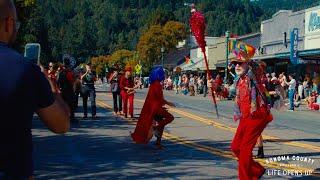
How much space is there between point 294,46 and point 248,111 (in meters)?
31.6

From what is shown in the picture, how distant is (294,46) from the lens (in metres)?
38.5

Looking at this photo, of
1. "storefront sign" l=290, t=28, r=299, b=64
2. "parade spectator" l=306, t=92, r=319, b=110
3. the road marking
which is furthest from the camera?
"storefront sign" l=290, t=28, r=299, b=64

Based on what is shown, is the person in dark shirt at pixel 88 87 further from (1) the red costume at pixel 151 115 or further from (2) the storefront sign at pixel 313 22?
(2) the storefront sign at pixel 313 22

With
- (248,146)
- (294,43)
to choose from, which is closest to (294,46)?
(294,43)

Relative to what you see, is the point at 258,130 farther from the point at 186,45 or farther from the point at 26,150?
the point at 186,45

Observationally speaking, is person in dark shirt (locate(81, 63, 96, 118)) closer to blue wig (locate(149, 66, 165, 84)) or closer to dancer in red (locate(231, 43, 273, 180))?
blue wig (locate(149, 66, 165, 84))

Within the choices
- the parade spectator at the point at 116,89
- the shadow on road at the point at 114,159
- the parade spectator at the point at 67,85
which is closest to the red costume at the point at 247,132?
the shadow on road at the point at 114,159

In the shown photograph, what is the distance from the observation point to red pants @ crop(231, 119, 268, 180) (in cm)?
759

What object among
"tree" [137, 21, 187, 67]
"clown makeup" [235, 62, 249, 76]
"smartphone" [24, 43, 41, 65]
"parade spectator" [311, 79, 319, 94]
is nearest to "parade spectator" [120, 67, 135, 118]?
"clown makeup" [235, 62, 249, 76]

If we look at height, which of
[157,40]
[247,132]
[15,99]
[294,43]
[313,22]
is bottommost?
[247,132]

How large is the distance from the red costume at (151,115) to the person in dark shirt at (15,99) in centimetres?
869

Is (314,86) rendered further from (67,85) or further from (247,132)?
(247,132)

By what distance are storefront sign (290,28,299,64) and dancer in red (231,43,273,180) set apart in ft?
92.0

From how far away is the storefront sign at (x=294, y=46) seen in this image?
118 ft
